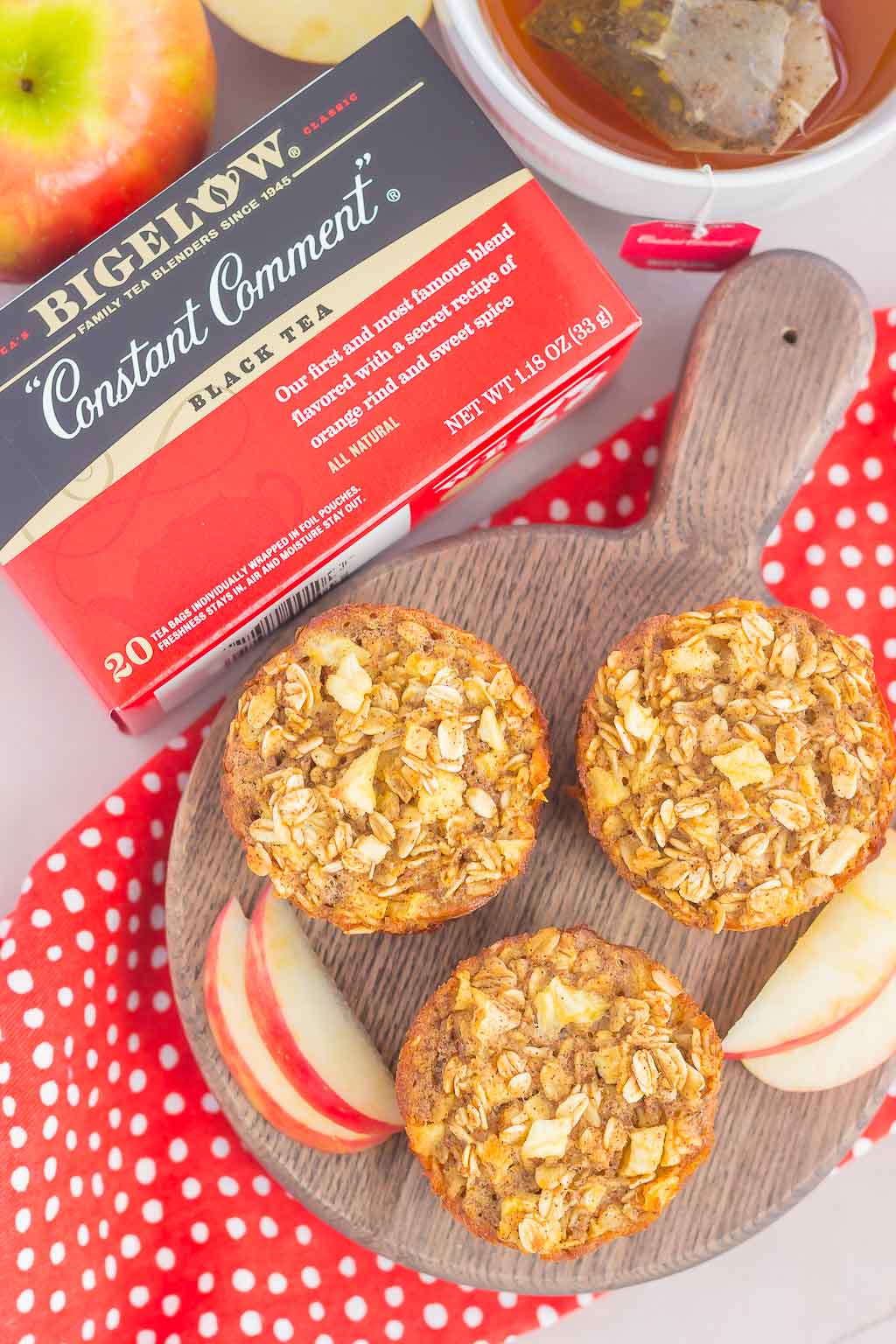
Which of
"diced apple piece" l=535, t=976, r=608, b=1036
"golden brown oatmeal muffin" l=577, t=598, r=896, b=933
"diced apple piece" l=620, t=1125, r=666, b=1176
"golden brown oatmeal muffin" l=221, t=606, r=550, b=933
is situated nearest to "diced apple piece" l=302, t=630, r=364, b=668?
"golden brown oatmeal muffin" l=221, t=606, r=550, b=933

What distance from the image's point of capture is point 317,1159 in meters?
1.09

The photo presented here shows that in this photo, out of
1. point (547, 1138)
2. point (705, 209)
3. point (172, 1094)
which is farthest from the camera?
point (172, 1094)

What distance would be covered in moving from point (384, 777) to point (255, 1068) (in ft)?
0.98

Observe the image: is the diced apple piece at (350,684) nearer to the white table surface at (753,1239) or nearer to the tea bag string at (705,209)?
the white table surface at (753,1239)

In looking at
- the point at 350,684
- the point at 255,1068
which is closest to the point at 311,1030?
the point at 255,1068

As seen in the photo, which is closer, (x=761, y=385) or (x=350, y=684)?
(x=350, y=684)

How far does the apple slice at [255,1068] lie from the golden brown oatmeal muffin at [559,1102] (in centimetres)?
11

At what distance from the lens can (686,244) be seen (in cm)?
113

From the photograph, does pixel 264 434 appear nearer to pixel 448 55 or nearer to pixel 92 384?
pixel 92 384

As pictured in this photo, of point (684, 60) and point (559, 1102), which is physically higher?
point (684, 60)

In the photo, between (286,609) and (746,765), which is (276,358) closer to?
(286,609)

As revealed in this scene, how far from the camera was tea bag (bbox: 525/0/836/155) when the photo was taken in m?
1.05

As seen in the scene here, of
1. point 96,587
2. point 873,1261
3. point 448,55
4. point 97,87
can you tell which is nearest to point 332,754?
point 96,587

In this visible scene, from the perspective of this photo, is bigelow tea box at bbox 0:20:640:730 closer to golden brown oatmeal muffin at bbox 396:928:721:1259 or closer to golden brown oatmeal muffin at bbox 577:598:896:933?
golden brown oatmeal muffin at bbox 577:598:896:933
